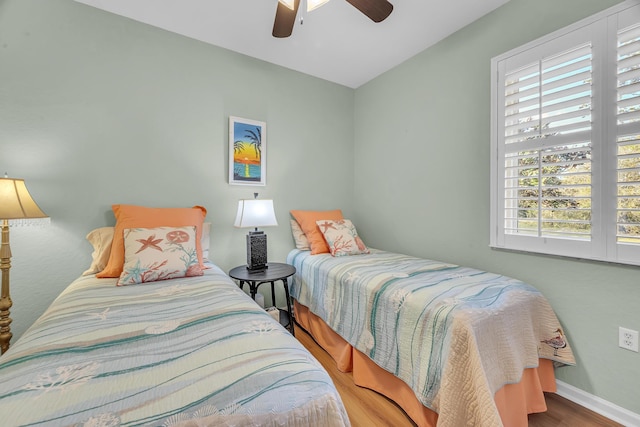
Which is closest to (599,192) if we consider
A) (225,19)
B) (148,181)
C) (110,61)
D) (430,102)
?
(430,102)

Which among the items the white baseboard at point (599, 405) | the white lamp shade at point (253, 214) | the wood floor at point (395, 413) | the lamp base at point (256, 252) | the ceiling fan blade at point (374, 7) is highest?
the ceiling fan blade at point (374, 7)

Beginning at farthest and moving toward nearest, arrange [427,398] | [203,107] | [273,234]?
1. [273,234]
2. [203,107]
3. [427,398]

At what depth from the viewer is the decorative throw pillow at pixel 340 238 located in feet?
7.90

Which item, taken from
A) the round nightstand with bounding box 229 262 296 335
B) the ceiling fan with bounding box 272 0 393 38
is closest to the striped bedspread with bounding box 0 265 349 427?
the round nightstand with bounding box 229 262 296 335

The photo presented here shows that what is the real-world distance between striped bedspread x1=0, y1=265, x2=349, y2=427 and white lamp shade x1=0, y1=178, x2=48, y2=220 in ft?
2.20

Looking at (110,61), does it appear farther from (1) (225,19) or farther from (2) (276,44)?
(2) (276,44)

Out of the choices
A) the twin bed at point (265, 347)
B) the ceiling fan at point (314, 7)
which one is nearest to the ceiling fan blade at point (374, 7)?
the ceiling fan at point (314, 7)

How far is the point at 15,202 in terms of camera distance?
4.64 ft

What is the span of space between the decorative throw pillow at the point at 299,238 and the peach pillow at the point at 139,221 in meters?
0.94

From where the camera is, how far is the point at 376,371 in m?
1.62

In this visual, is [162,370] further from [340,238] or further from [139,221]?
[340,238]

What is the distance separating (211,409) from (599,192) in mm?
2083

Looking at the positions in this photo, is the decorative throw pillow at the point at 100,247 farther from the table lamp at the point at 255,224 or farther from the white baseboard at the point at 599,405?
the white baseboard at the point at 599,405

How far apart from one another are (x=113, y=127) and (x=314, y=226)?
1.80 m
